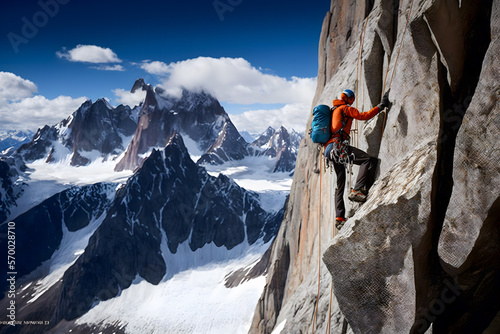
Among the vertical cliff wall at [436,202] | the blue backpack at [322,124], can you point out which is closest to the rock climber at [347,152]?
the blue backpack at [322,124]

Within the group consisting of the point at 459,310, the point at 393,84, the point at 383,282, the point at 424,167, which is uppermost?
the point at 393,84

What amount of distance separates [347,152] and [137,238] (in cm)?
16306

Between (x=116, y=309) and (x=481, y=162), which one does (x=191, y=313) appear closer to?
(x=116, y=309)

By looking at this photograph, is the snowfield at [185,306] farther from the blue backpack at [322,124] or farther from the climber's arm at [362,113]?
the climber's arm at [362,113]

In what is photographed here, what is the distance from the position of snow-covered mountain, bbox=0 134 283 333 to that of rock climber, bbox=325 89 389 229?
150127 millimetres

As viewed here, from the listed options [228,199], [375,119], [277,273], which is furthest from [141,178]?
[375,119]

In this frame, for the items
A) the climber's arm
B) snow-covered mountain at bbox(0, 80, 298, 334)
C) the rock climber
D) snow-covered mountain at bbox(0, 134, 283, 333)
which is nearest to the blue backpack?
the rock climber

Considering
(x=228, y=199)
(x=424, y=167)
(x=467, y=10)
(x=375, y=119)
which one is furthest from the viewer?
(x=228, y=199)

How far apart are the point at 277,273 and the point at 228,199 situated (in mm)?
158107

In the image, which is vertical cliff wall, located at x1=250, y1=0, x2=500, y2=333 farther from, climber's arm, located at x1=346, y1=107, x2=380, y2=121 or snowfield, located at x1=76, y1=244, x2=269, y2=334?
snowfield, located at x1=76, y1=244, x2=269, y2=334

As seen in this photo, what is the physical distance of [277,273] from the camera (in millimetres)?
42594

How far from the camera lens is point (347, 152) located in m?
9.40

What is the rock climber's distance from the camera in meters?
9.18

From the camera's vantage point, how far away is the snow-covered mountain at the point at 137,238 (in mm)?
132125
